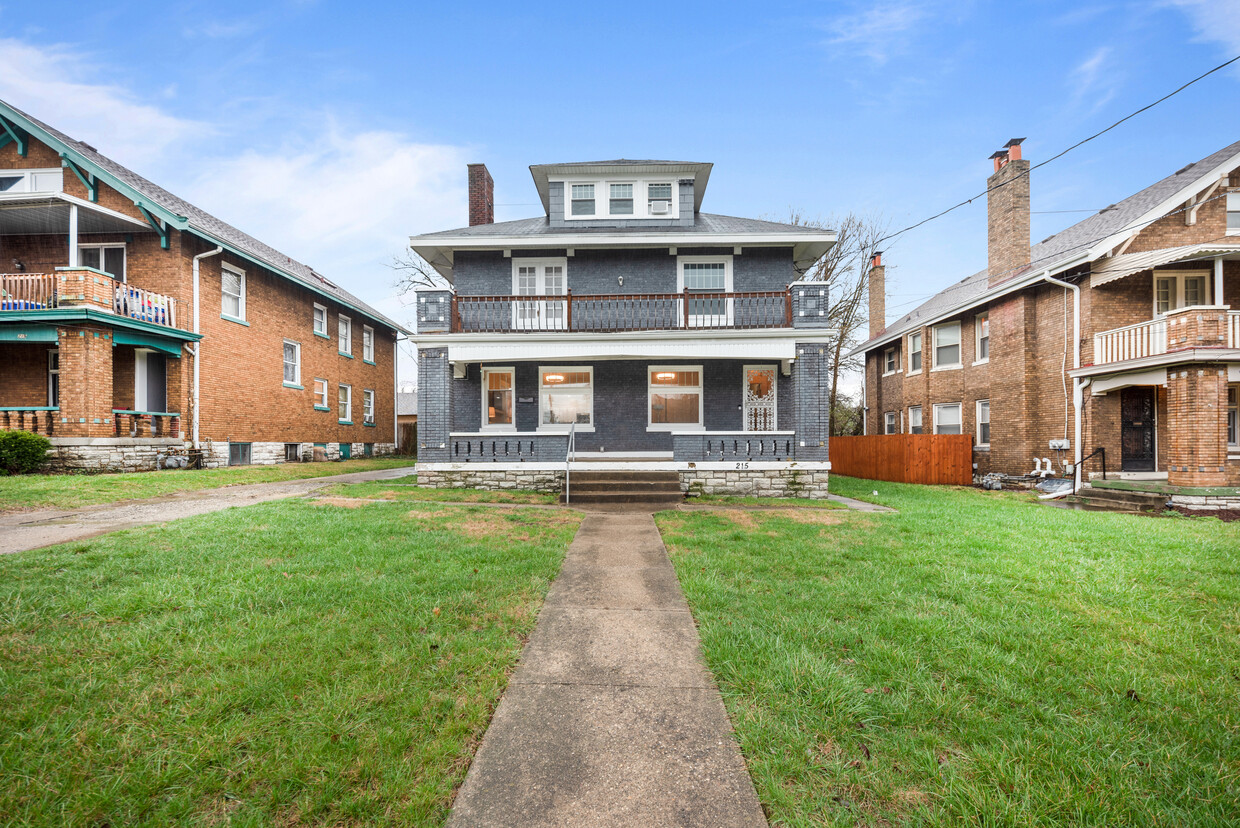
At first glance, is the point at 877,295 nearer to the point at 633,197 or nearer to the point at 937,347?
the point at 937,347

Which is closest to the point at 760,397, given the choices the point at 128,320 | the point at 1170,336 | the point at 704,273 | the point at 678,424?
the point at 678,424

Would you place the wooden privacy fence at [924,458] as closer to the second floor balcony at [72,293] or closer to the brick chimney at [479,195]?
the brick chimney at [479,195]

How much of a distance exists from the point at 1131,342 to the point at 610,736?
16.3 m

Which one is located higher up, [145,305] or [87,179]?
[87,179]

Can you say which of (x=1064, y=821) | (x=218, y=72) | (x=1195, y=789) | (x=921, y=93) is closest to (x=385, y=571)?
(x=1064, y=821)

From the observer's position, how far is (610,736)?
8.00 feet

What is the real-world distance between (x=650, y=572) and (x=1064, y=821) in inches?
143

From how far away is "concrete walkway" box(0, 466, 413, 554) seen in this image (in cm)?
557

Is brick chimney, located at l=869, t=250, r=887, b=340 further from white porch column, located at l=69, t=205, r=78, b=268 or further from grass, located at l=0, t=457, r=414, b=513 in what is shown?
white porch column, located at l=69, t=205, r=78, b=268

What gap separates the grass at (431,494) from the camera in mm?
9969

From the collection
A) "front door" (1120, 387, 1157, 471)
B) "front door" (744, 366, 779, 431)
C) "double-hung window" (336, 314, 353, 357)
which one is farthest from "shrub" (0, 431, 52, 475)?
"front door" (1120, 387, 1157, 471)

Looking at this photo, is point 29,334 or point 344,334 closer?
point 29,334

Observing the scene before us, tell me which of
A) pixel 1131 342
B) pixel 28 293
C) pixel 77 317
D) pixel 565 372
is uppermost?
pixel 28 293

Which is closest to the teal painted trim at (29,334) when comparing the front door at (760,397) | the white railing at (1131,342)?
the front door at (760,397)
